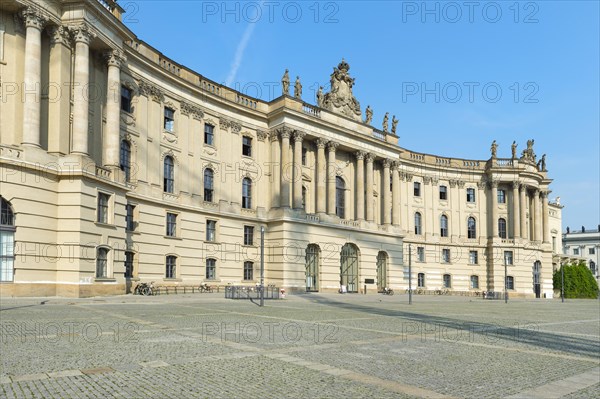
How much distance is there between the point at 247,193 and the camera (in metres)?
46.8

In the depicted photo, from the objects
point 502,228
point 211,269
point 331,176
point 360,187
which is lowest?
point 211,269

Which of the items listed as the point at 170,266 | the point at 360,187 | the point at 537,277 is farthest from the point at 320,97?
the point at 537,277

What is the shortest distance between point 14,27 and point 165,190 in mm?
15105

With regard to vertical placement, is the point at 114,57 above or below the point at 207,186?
above

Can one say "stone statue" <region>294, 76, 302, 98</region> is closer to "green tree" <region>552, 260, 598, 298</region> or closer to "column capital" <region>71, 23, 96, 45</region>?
"column capital" <region>71, 23, 96, 45</region>

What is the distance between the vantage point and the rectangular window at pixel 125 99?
3584 centimetres

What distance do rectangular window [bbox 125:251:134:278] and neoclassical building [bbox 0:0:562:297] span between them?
0.16 meters

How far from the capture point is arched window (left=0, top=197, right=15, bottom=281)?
26.3 m

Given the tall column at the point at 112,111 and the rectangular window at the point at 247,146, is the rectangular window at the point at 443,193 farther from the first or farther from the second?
the tall column at the point at 112,111

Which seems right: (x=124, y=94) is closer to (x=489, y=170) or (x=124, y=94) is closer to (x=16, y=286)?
(x=16, y=286)

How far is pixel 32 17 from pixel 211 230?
20.6 m

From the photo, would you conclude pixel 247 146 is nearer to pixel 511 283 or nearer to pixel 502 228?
pixel 502 228

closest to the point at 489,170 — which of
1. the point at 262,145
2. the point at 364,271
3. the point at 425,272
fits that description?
the point at 425,272

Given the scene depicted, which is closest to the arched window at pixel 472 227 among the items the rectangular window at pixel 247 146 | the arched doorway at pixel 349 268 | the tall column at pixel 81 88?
the arched doorway at pixel 349 268
